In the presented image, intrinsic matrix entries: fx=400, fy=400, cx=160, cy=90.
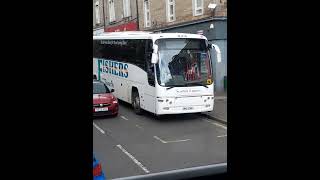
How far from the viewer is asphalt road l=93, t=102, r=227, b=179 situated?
282 inches

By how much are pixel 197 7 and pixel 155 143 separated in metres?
10.4

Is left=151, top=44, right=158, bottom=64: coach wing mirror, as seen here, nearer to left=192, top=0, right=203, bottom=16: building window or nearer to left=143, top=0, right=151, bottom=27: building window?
left=192, top=0, right=203, bottom=16: building window

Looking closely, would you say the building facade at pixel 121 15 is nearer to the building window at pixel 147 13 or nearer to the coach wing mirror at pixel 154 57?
the building window at pixel 147 13

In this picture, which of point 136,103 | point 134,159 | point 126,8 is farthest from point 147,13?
point 134,159

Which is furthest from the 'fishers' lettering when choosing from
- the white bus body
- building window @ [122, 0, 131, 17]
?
building window @ [122, 0, 131, 17]

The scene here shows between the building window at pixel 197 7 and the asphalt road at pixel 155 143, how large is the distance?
21.7ft

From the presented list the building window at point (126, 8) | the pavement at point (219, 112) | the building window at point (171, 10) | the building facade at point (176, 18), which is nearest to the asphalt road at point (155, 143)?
the pavement at point (219, 112)

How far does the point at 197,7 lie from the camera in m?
17.9

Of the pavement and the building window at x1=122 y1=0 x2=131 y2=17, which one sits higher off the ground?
the building window at x1=122 y1=0 x2=131 y2=17

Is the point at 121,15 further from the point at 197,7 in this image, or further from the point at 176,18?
the point at 197,7

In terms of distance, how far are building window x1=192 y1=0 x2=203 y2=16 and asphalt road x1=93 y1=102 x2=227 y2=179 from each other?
6.61m

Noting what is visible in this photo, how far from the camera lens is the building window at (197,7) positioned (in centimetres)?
1761
